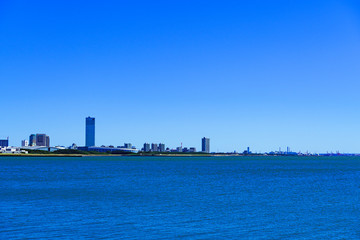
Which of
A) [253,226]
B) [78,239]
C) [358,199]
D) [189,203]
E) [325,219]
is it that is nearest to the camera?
[78,239]

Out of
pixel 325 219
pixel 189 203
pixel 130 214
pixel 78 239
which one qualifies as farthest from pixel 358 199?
pixel 78 239

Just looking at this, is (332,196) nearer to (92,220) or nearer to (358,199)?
(358,199)

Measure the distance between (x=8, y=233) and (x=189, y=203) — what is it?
1740cm

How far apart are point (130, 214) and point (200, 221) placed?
5782mm

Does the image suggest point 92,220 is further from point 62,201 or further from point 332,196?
point 332,196

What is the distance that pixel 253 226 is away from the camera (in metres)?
26.7

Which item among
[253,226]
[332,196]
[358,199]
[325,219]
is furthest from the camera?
[332,196]

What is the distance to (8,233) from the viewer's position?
23578mm

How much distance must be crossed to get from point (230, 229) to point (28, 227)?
1277 cm

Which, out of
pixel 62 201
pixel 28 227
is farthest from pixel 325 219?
pixel 62 201

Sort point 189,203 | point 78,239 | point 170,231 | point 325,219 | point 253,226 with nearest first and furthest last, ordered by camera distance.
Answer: point 78,239, point 170,231, point 253,226, point 325,219, point 189,203

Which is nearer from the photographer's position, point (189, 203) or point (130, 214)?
point (130, 214)

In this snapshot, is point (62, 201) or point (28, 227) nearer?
point (28, 227)

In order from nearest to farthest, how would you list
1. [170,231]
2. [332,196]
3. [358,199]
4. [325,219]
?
[170,231]
[325,219]
[358,199]
[332,196]
